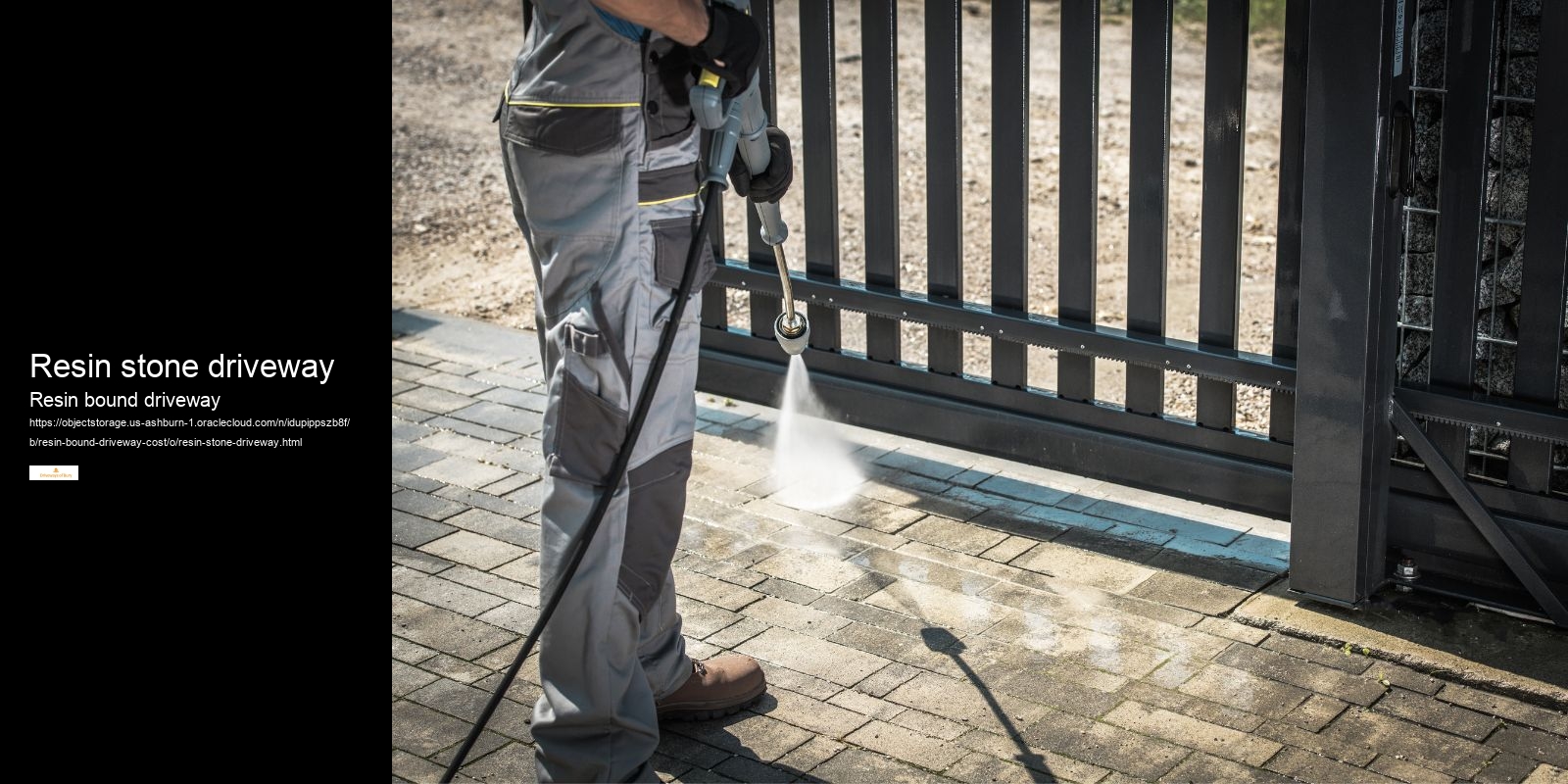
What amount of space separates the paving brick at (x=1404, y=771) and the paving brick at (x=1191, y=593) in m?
0.80

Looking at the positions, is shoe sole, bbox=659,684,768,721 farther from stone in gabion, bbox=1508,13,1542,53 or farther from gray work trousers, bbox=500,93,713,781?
stone in gabion, bbox=1508,13,1542,53

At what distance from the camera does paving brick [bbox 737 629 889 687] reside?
410 cm

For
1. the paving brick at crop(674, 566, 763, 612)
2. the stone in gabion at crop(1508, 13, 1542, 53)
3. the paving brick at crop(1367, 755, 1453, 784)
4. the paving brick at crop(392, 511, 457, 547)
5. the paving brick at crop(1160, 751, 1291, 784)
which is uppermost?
the stone in gabion at crop(1508, 13, 1542, 53)

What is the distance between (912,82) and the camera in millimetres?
11289

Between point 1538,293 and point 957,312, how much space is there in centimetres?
164

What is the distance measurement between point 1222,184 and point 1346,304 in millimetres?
500

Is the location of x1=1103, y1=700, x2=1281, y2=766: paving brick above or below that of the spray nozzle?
below

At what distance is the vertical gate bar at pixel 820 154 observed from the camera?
17.2 feet

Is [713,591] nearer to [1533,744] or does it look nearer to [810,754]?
[810,754]

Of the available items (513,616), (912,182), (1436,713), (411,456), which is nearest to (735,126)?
(513,616)

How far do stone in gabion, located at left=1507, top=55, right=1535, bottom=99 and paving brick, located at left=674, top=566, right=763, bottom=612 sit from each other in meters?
2.33
